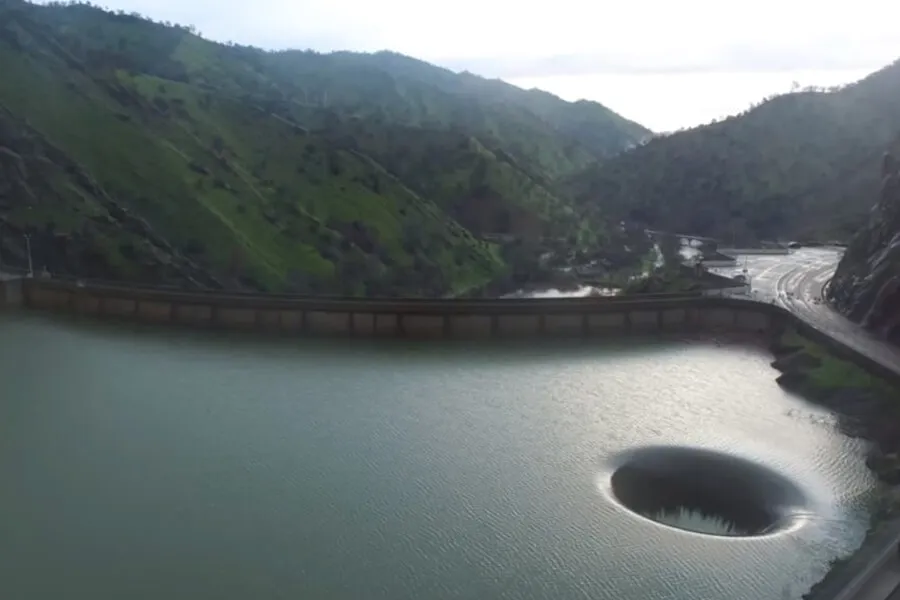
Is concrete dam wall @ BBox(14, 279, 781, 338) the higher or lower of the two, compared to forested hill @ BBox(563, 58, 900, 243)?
lower

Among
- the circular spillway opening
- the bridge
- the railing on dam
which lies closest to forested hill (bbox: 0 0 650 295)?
the railing on dam

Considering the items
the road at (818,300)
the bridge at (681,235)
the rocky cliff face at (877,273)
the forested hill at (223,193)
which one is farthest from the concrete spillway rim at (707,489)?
the bridge at (681,235)

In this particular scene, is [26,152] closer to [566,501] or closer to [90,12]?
[566,501]

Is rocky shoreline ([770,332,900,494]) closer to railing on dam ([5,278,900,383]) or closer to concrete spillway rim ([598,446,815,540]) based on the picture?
concrete spillway rim ([598,446,815,540])

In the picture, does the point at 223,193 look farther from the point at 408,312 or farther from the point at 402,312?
the point at 408,312

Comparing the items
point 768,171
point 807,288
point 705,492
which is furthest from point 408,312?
point 768,171

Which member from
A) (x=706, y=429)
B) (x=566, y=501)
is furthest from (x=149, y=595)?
(x=706, y=429)
